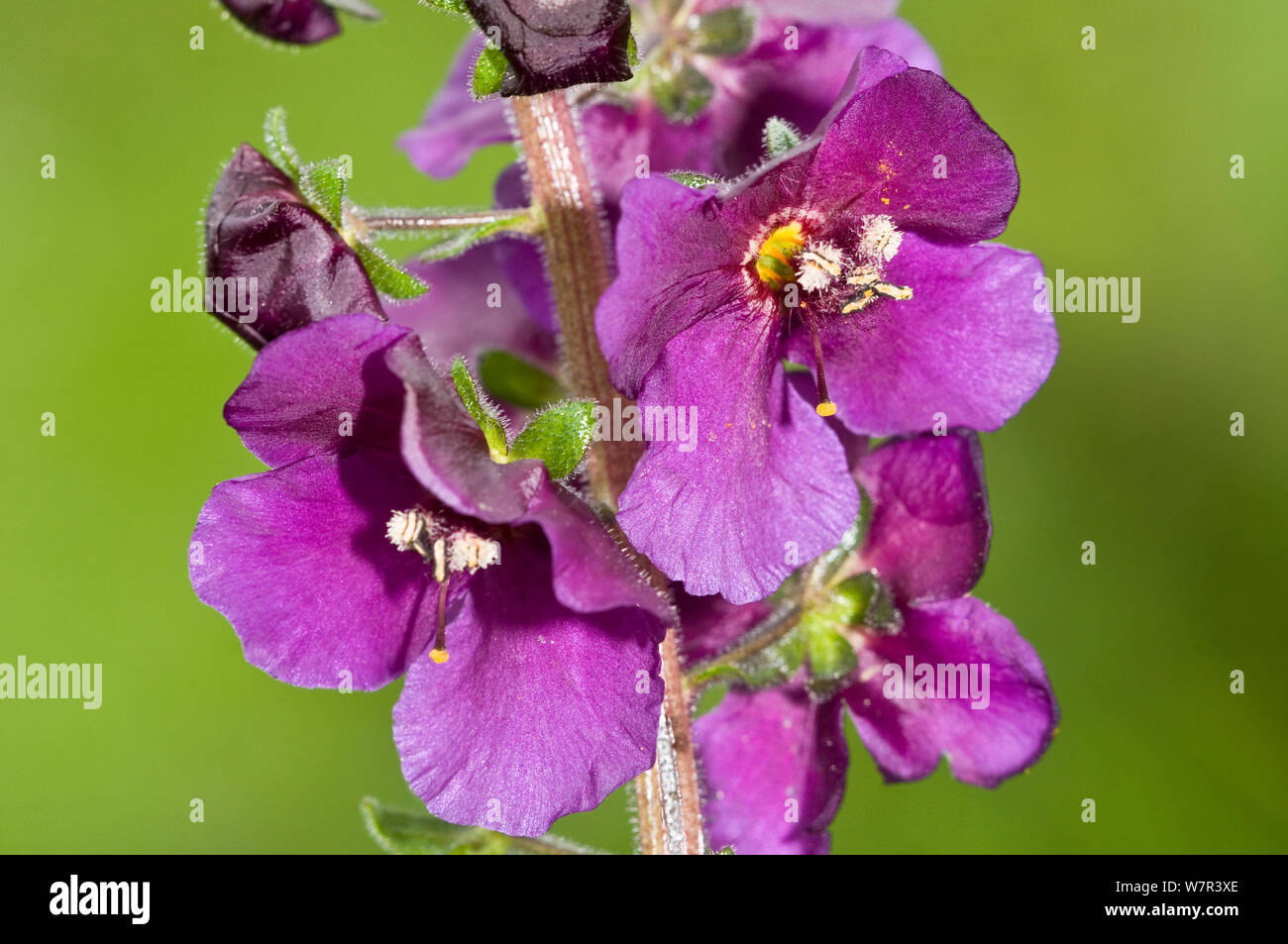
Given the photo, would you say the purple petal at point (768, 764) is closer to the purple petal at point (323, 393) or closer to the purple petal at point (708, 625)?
the purple petal at point (708, 625)

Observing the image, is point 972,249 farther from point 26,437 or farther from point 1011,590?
point 26,437

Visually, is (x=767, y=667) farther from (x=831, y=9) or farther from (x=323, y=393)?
(x=831, y=9)

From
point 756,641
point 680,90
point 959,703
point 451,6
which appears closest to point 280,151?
point 451,6

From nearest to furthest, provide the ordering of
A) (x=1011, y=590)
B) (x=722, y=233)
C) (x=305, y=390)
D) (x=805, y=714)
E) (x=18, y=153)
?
(x=305, y=390), (x=722, y=233), (x=805, y=714), (x=1011, y=590), (x=18, y=153)

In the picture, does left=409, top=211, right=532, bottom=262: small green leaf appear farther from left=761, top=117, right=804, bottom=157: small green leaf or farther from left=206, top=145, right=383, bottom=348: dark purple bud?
left=761, top=117, right=804, bottom=157: small green leaf
